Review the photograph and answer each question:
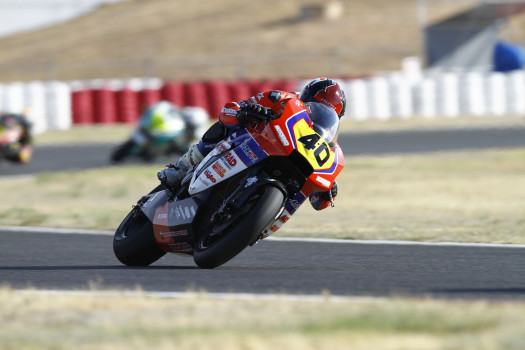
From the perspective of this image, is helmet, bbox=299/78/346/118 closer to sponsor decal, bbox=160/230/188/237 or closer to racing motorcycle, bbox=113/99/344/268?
racing motorcycle, bbox=113/99/344/268

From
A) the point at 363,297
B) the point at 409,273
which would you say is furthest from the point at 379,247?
the point at 363,297

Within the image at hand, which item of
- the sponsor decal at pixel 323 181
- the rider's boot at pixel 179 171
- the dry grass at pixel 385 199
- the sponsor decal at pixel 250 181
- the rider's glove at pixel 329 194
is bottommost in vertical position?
the dry grass at pixel 385 199

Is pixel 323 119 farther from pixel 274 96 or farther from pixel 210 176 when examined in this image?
pixel 210 176

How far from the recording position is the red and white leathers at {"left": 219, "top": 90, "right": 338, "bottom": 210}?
21.2 feet

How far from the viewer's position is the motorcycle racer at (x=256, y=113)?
254 inches

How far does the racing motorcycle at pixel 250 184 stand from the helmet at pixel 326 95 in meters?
0.10

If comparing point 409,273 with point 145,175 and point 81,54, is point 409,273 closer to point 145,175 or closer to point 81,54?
point 145,175

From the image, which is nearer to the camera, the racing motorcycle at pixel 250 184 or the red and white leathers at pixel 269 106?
the racing motorcycle at pixel 250 184

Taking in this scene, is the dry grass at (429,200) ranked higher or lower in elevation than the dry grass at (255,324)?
lower

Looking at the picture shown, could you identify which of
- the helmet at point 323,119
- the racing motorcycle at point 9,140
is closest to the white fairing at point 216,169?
the helmet at point 323,119

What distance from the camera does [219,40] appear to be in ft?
138

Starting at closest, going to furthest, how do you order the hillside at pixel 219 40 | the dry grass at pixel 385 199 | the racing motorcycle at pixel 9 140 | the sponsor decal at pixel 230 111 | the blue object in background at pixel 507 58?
1. the sponsor decal at pixel 230 111
2. the dry grass at pixel 385 199
3. the racing motorcycle at pixel 9 140
4. the blue object in background at pixel 507 58
5. the hillside at pixel 219 40

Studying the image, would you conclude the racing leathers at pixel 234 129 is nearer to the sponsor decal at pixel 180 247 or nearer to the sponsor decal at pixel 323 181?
the sponsor decal at pixel 323 181

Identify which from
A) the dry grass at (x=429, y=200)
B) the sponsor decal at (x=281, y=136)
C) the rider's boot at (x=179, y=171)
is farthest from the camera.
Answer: the dry grass at (x=429, y=200)
